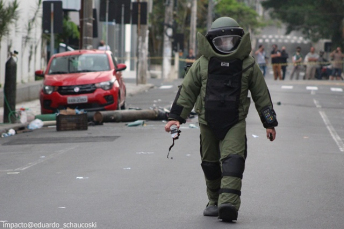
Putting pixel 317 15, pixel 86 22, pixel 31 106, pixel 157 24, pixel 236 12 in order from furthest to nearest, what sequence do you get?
1. pixel 236 12
2. pixel 157 24
3. pixel 317 15
4. pixel 86 22
5. pixel 31 106

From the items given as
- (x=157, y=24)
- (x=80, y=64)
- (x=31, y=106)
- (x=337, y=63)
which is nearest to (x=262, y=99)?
(x=80, y=64)

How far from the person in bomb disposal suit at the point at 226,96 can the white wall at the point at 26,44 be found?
21.4 metres

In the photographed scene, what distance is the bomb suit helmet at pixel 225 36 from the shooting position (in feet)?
23.9

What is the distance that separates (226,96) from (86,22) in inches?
801

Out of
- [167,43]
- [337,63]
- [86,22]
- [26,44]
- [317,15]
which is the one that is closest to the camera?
[86,22]

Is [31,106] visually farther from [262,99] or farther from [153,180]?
[262,99]

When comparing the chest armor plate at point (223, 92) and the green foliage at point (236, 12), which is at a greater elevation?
the chest armor plate at point (223, 92)

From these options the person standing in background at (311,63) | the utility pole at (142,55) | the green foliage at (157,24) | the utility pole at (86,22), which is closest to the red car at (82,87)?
the utility pole at (86,22)

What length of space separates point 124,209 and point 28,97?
20.1m

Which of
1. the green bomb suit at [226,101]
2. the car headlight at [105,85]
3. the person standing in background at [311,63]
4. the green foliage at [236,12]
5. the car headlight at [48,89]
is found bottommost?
the person standing in background at [311,63]

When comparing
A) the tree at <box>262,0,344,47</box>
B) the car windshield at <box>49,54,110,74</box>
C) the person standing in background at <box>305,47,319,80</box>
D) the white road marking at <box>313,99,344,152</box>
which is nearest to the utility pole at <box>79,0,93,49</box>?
the car windshield at <box>49,54,110,74</box>

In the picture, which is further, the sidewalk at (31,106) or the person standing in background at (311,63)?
the person standing in background at (311,63)

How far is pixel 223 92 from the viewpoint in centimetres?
732

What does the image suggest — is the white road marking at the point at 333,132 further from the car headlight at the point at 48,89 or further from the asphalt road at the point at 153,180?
the car headlight at the point at 48,89
